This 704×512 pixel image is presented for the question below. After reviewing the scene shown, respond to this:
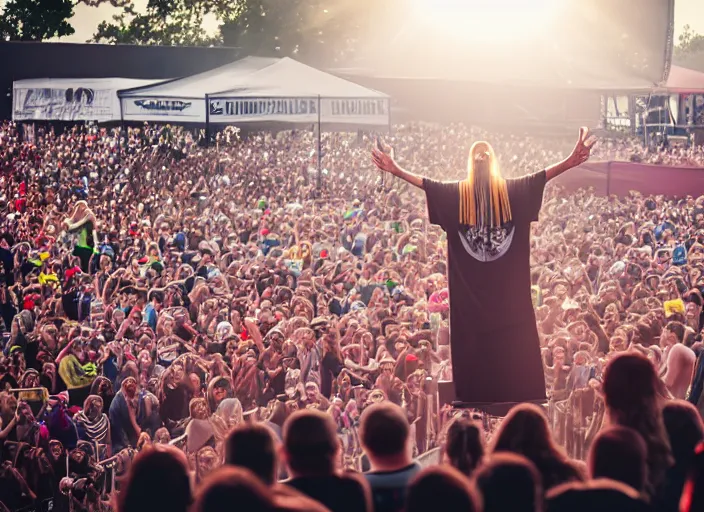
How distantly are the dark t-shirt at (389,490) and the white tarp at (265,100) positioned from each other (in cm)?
1521

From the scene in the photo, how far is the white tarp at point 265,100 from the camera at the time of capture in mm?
19109

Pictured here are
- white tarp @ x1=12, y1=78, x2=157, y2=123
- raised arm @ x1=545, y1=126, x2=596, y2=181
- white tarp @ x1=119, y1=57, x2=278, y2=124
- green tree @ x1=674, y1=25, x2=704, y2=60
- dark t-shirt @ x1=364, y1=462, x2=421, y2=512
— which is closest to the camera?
dark t-shirt @ x1=364, y1=462, x2=421, y2=512

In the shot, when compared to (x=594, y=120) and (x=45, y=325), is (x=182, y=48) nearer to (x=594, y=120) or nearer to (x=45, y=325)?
(x=594, y=120)

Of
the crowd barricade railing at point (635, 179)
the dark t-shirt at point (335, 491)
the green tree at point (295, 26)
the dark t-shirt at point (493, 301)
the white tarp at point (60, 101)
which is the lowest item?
the dark t-shirt at point (335, 491)

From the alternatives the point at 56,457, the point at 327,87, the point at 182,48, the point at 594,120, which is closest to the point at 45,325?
the point at 56,457

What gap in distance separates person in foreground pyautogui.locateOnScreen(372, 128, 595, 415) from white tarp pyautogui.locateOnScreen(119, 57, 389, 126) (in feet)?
43.2

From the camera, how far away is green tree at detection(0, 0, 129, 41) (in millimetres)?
49719

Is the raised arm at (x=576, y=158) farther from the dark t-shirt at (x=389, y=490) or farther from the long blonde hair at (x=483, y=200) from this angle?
the dark t-shirt at (x=389, y=490)

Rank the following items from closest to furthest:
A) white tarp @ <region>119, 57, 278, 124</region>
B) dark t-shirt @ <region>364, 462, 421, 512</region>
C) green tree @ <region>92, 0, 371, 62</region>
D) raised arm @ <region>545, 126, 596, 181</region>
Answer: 1. dark t-shirt @ <region>364, 462, 421, 512</region>
2. raised arm @ <region>545, 126, 596, 181</region>
3. white tarp @ <region>119, 57, 278, 124</region>
4. green tree @ <region>92, 0, 371, 62</region>

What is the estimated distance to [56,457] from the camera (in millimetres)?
A: 8484

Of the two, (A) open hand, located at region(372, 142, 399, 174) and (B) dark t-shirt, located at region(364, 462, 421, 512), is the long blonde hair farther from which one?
(B) dark t-shirt, located at region(364, 462, 421, 512)

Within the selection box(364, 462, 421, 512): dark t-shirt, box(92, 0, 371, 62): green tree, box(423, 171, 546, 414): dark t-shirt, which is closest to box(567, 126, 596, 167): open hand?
box(423, 171, 546, 414): dark t-shirt

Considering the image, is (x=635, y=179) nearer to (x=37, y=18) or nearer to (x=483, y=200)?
(x=483, y=200)

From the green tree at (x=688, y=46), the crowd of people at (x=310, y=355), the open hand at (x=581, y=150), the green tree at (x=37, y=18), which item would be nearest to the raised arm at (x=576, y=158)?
the open hand at (x=581, y=150)
